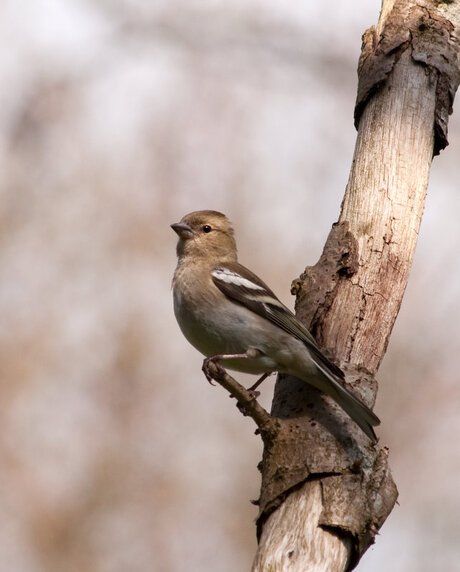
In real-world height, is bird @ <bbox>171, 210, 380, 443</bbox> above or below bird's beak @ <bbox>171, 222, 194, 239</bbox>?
below

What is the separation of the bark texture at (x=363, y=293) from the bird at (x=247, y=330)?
11 cm

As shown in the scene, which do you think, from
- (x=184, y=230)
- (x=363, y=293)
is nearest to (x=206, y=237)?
(x=184, y=230)

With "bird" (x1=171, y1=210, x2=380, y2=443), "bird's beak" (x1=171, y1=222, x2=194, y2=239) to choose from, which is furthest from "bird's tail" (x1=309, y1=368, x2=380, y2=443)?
"bird's beak" (x1=171, y1=222, x2=194, y2=239)

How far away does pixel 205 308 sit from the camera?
532 cm

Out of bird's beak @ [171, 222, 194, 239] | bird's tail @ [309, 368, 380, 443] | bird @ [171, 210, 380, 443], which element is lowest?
bird's tail @ [309, 368, 380, 443]

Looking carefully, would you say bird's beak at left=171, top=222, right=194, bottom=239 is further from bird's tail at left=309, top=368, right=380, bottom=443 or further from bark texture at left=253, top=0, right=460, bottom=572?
bird's tail at left=309, top=368, right=380, bottom=443

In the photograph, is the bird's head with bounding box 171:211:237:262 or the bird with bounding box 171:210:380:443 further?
the bird's head with bounding box 171:211:237:262

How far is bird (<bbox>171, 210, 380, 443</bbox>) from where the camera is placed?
4617 mm

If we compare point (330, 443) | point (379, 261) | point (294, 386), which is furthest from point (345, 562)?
point (379, 261)

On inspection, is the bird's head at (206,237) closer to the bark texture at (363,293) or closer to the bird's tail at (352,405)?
the bark texture at (363,293)

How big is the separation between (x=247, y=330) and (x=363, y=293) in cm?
79

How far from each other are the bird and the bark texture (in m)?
0.11

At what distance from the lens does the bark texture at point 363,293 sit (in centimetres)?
409

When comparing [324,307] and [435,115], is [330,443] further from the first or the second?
[435,115]
